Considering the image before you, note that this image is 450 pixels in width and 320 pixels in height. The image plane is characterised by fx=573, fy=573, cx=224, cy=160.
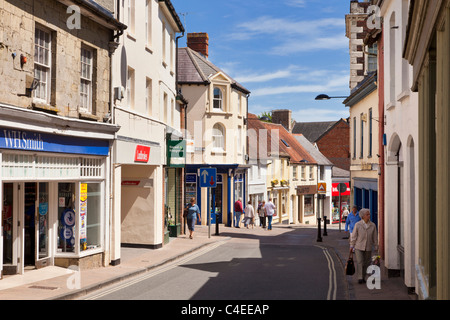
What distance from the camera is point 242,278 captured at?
47.9ft

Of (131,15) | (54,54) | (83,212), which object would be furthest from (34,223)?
(131,15)

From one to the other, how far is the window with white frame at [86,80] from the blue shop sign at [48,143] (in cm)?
99

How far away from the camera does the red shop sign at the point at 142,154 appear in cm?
1833

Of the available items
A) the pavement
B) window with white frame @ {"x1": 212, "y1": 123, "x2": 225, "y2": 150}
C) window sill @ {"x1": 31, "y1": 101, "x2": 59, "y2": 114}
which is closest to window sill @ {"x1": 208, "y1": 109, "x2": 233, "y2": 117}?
window with white frame @ {"x1": 212, "y1": 123, "x2": 225, "y2": 150}

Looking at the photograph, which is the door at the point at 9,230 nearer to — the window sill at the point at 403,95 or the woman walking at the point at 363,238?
the woman walking at the point at 363,238

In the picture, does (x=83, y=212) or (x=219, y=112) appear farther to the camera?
(x=219, y=112)

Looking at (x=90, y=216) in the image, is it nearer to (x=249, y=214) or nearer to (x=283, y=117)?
(x=249, y=214)

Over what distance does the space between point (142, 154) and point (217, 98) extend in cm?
1857

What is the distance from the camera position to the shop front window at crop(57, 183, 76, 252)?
15008mm

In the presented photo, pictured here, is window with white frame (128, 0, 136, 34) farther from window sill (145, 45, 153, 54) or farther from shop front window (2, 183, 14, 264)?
shop front window (2, 183, 14, 264)

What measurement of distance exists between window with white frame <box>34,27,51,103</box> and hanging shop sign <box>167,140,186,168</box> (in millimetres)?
9511
